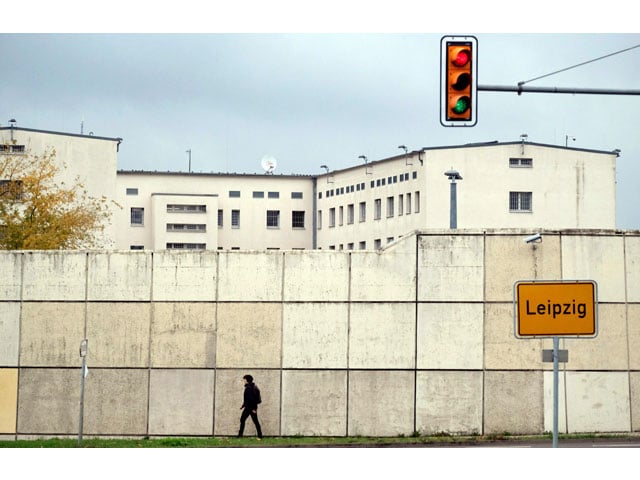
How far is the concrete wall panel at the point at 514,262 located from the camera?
33125 mm

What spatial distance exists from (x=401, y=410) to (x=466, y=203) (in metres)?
51.2

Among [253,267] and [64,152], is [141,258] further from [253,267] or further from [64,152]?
[64,152]

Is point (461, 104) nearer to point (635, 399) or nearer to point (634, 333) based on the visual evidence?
point (634, 333)

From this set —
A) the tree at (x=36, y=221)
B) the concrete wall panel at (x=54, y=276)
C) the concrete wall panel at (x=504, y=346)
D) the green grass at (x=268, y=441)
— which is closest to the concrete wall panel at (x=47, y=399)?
the green grass at (x=268, y=441)

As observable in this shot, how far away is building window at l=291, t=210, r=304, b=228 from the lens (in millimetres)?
104125

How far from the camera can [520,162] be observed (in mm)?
85438

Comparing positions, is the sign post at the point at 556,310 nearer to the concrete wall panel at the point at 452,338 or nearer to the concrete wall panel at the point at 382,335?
the concrete wall panel at the point at 452,338

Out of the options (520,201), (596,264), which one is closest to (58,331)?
(596,264)

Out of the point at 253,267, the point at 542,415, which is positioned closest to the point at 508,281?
the point at 542,415

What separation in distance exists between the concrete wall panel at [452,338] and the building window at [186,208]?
227 ft

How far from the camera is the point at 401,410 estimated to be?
3309 centimetres

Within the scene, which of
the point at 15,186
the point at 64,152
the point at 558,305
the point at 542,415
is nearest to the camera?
the point at 558,305

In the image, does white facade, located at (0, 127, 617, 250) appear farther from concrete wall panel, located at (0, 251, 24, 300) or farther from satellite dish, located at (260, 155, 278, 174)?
concrete wall panel, located at (0, 251, 24, 300)

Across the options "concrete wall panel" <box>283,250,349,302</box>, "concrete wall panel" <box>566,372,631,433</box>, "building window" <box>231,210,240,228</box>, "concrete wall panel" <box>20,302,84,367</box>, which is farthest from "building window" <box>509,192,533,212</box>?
"concrete wall panel" <box>20,302,84,367</box>
